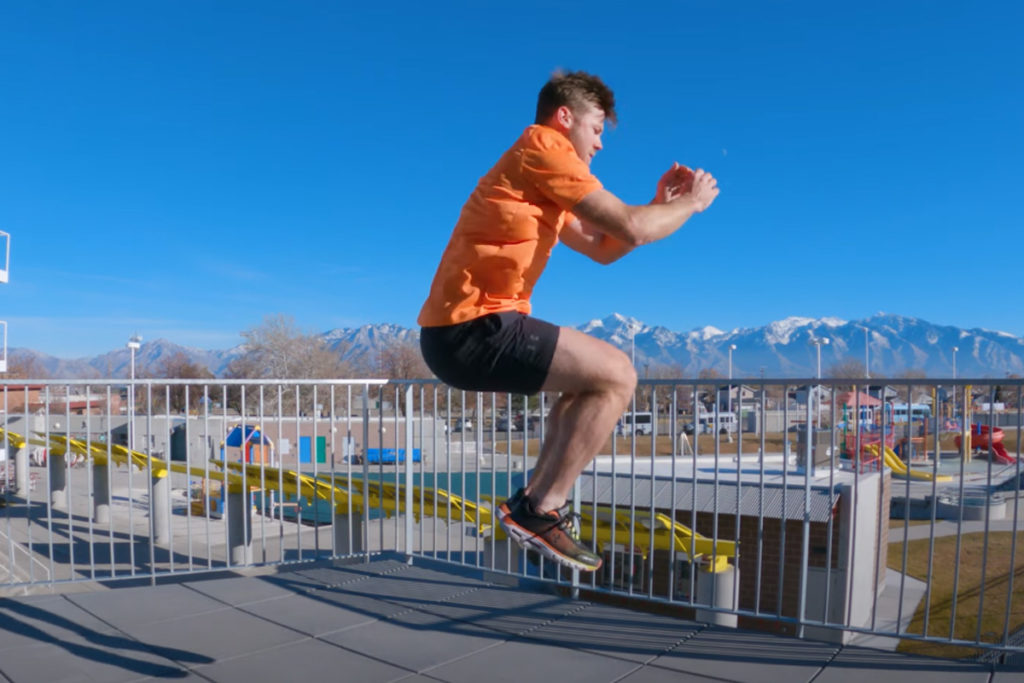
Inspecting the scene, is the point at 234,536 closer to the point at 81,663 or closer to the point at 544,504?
the point at 81,663

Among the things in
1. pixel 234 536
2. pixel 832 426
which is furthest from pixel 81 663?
pixel 234 536

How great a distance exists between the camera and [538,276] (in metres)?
2.08

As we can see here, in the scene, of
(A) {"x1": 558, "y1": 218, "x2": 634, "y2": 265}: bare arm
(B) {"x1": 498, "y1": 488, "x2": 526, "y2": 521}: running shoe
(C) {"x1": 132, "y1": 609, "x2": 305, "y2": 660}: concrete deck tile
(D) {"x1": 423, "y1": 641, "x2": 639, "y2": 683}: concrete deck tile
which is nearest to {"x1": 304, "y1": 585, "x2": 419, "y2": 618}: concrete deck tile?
(C) {"x1": 132, "y1": 609, "x2": 305, "y2": 660}: concrete deck tile

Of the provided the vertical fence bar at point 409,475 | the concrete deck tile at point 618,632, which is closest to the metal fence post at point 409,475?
the vertical fence bar at point 409,475

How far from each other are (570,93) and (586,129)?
0.11 metres

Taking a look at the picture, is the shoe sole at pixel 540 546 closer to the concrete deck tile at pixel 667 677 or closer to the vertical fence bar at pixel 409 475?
the concrete deck tile at pixel 667 677

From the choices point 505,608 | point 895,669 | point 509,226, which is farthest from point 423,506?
point 509,226

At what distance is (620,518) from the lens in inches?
258

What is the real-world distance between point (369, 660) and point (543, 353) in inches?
75.7

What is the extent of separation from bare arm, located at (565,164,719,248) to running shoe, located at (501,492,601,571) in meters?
0.82

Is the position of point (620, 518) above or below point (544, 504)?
below

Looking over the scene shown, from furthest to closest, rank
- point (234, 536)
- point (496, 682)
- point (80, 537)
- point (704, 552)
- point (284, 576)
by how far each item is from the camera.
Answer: point (80, 537) → point (234, 536) → point (704, 552) → point (284, 576) → point (496, 682)

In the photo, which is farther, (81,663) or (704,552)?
(704,552)

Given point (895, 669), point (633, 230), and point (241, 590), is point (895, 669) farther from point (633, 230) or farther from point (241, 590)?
point (241, 590)
